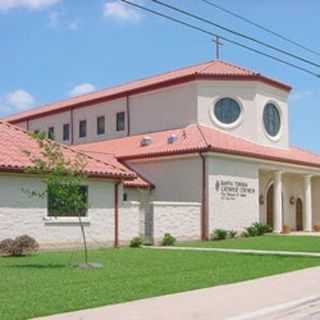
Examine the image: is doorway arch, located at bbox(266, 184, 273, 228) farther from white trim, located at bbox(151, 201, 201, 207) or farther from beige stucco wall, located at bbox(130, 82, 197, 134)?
white trim, located at bbox(151, 201, 201, 207)

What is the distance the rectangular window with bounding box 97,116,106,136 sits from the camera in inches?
1694

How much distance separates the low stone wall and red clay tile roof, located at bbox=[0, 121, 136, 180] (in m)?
2.75

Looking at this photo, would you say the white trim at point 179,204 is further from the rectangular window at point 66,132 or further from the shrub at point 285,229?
the rectangular window at point 66,132

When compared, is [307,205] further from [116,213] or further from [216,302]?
[216,302]

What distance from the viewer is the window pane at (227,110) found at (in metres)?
37.4

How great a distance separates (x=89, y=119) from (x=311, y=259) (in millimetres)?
26542

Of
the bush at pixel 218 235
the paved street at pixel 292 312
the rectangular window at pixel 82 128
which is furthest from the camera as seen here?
the rectangular window at pixel 82 128

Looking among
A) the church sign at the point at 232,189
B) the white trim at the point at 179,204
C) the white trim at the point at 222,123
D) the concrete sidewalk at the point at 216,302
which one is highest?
the white trim at the point at 222,123

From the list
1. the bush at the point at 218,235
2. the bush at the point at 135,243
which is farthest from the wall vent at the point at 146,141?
the bush at the point at 135,243

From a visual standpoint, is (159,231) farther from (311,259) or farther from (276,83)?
(276,83)

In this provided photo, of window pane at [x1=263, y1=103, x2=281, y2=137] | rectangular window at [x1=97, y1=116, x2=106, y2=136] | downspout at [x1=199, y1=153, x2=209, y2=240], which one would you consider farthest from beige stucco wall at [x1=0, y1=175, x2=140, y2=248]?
rectangular window at [x1=97, y1=116, x2=106, y2=136]

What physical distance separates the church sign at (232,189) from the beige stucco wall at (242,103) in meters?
4.14

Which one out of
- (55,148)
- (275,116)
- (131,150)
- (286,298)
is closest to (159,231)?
(131,150)

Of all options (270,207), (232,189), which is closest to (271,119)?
(270,207)
